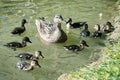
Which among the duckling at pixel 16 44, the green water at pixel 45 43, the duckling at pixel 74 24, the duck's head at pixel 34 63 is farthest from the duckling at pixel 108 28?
the duck's head at pixel 34 63

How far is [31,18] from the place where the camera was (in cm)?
1437

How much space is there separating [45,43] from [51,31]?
79 cm

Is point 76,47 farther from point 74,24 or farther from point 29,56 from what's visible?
point 74,24

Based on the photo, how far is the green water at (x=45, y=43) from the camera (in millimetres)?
9416

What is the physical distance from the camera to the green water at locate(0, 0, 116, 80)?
9.42m

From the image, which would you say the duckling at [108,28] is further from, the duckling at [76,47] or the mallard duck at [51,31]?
the duckling at [76,47]

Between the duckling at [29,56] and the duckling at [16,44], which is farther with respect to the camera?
the duckling at [16,44]

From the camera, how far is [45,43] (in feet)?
38.9

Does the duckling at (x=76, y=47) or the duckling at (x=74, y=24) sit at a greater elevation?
the duckling at (x=74, y=24)

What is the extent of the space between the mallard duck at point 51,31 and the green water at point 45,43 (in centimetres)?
20

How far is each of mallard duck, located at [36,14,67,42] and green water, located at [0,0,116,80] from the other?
0.20 meters

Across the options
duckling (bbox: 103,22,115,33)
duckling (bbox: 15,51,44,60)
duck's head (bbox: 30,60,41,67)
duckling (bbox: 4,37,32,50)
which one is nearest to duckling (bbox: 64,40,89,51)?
duckling (bbox: 15,51,44,60)

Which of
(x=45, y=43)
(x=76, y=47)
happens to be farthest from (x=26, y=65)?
(x=45, y=43)

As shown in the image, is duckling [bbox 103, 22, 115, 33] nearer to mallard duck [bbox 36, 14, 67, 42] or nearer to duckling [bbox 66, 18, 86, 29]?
duckling [bbox 66, 18, 86, 29]
